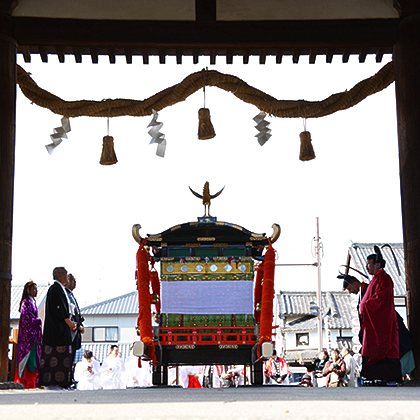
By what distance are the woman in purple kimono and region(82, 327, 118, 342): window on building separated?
84.0ft

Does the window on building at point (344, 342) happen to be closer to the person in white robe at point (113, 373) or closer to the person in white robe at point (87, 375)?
the person in white robe at point (113, 373)

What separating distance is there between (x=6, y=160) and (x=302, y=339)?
28499 mm

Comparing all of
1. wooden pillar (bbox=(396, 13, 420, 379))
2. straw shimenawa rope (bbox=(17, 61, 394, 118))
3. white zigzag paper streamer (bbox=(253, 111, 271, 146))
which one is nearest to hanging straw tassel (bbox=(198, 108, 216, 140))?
straw shimenawa rope (bbox=(17, 61, 394, 118))

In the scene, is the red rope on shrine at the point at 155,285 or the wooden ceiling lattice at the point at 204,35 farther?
the red rope on shrine at the point at 155,285

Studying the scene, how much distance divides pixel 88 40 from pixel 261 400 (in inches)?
156

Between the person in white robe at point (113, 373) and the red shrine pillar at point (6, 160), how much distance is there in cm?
650

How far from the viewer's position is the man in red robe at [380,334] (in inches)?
207

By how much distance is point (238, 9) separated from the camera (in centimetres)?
594

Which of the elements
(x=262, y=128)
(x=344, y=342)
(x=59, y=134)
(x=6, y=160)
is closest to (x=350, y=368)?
(x=262, y=128)

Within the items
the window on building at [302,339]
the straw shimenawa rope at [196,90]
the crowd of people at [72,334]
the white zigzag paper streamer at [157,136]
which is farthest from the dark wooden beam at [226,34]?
the window on building at [302,339]

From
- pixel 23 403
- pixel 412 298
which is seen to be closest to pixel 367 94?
pixel 412 298

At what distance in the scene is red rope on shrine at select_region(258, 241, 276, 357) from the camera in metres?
5.55

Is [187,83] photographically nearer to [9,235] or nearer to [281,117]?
[281,117]

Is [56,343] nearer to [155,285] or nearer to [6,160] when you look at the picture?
[155,285]
